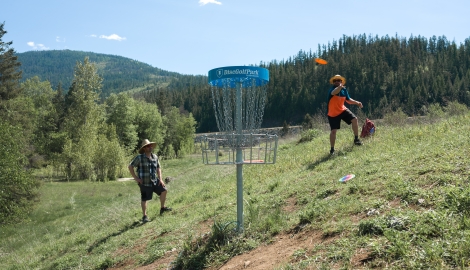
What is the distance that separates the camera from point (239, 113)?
210 inches

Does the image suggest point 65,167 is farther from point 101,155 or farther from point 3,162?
point 3,162

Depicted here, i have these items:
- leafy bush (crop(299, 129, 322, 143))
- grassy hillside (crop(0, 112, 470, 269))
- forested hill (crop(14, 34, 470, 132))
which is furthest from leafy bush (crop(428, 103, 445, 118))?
forested hill (crop(14, 34, 470, 132))

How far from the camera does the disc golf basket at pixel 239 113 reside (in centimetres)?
520

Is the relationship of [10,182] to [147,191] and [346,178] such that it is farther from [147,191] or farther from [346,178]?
[346,178]

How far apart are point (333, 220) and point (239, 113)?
1.98 metres

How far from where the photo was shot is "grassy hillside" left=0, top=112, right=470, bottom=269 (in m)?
3.62

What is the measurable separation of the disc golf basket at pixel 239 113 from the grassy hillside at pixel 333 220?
0.89m

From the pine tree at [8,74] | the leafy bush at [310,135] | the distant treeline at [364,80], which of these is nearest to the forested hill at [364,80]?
the distant treeline at [364,80]

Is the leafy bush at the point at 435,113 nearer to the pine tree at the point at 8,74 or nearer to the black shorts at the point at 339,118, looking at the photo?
the black shorts at the point at 339,118

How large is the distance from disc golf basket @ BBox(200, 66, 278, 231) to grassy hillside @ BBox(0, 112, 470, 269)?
2.92 ft

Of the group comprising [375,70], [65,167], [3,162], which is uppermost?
[375,70]

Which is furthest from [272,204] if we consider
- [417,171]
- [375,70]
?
[375,70]

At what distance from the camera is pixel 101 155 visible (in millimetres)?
37000

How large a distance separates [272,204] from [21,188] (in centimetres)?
1701
